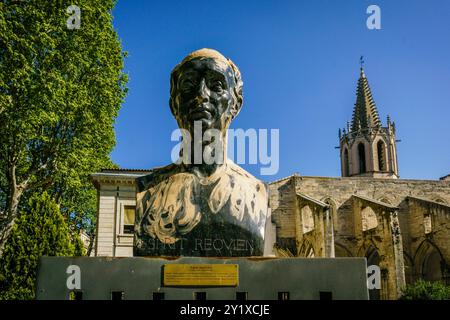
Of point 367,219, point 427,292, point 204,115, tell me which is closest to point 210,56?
point 204,115

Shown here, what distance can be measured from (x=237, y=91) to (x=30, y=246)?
14.0 m

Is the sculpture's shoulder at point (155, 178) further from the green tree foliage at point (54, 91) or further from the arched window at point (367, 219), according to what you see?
the arched window at point (367, 219)

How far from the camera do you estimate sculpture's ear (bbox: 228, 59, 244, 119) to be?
214 inches

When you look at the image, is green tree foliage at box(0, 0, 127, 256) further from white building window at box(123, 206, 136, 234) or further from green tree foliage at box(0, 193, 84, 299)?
white building window at box(123, 206, 136, 234)

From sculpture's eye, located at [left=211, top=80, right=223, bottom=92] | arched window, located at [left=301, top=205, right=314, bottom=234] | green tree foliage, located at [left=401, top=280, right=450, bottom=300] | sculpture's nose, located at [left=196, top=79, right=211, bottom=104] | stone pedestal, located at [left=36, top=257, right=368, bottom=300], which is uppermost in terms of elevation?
arched window, located at [left=301, top=205, right=314, bottom=234]

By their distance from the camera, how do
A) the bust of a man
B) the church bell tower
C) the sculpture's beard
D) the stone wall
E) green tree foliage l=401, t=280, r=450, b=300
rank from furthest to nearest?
the church bell tower < the stone wall < green tree foliage l=401, t=280, r=450, b=300 < the sculpture's beard < the bust of a man

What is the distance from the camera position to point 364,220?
34438 mm

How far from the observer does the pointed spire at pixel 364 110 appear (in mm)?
59094

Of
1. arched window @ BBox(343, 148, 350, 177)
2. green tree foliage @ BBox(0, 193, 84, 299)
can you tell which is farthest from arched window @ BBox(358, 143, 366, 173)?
green tree foliage @ BBox(0, 193, 84, 299)

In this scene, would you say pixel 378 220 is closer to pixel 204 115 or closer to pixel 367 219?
pixel 367 219

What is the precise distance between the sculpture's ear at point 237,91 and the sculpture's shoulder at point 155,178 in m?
0.89

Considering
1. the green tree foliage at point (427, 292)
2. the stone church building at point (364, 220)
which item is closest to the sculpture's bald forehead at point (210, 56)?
the stone church building at point (364, 220)

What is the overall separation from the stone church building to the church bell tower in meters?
19.7

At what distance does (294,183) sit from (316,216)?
5.19 meters
